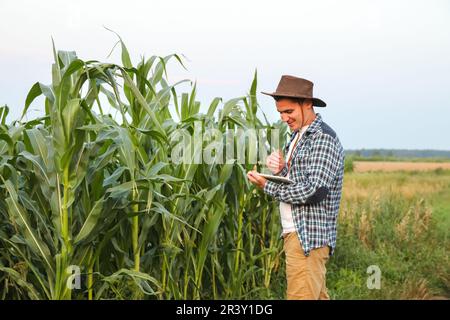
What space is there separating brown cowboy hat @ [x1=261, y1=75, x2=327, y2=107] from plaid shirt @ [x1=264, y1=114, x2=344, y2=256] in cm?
16

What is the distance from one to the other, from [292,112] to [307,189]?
48cm

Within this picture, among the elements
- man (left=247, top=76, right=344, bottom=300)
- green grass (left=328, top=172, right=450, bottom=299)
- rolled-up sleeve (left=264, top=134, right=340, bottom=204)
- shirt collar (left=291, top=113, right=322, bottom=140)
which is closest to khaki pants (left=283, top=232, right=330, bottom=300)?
man (left=247, top=76, right=344, bottom=300)

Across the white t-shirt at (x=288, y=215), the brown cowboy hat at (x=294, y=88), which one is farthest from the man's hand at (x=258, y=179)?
the brown cowboy hat at (x=294, y=88)

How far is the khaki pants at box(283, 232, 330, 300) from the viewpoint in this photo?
387cm

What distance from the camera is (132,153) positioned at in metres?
3.97

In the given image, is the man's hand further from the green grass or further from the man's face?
the green grass

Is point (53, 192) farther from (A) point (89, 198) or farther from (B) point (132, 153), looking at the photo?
(B) point (132, 153)

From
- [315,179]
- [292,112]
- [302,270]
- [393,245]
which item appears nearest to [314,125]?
[292,112]

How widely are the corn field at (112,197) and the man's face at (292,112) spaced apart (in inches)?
27.6

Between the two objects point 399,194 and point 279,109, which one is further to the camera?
point 399,194

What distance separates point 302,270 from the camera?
387cm

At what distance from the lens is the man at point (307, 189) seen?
12.5ft
